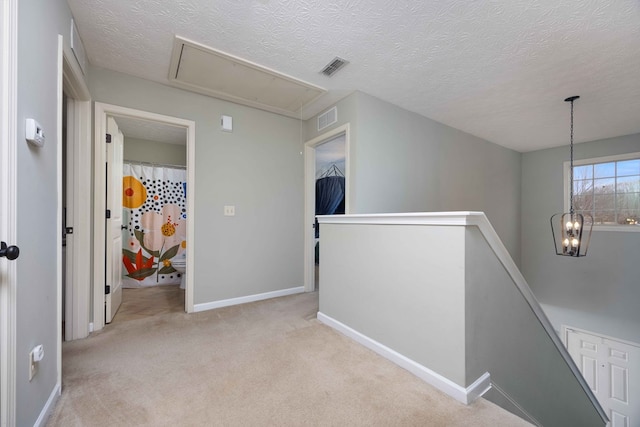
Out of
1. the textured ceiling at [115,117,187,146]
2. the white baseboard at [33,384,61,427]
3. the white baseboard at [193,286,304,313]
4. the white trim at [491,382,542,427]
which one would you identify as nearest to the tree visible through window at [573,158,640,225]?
the white trim at [491,382,542,427]

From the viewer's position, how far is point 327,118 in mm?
3152

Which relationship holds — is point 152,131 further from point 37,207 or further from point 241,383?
point 241,383

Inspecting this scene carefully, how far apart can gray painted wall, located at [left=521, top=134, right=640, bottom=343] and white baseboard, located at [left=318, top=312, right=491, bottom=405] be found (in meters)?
4.18

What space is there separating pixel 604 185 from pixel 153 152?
728 cm

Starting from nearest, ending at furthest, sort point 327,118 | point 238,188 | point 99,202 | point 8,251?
point 8,251 < point 99,202 < point 238,188 < point 327,118

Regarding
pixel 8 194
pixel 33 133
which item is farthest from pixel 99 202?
pixel 8 194

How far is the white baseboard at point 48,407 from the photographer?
1.21 metres

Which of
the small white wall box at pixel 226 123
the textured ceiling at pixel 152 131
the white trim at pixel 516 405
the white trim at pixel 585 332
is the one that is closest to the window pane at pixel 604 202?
the white trim at pixel 585 332

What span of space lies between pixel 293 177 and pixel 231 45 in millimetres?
1653

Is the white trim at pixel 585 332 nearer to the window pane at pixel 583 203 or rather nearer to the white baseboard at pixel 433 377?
the window pane at pixel 583 203

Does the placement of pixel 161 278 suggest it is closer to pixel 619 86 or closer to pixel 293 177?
pixel 293 177

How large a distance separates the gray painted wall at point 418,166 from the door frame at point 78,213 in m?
2.25

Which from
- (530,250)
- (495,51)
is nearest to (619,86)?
(495,51)

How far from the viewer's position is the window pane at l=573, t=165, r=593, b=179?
439 centimetres
